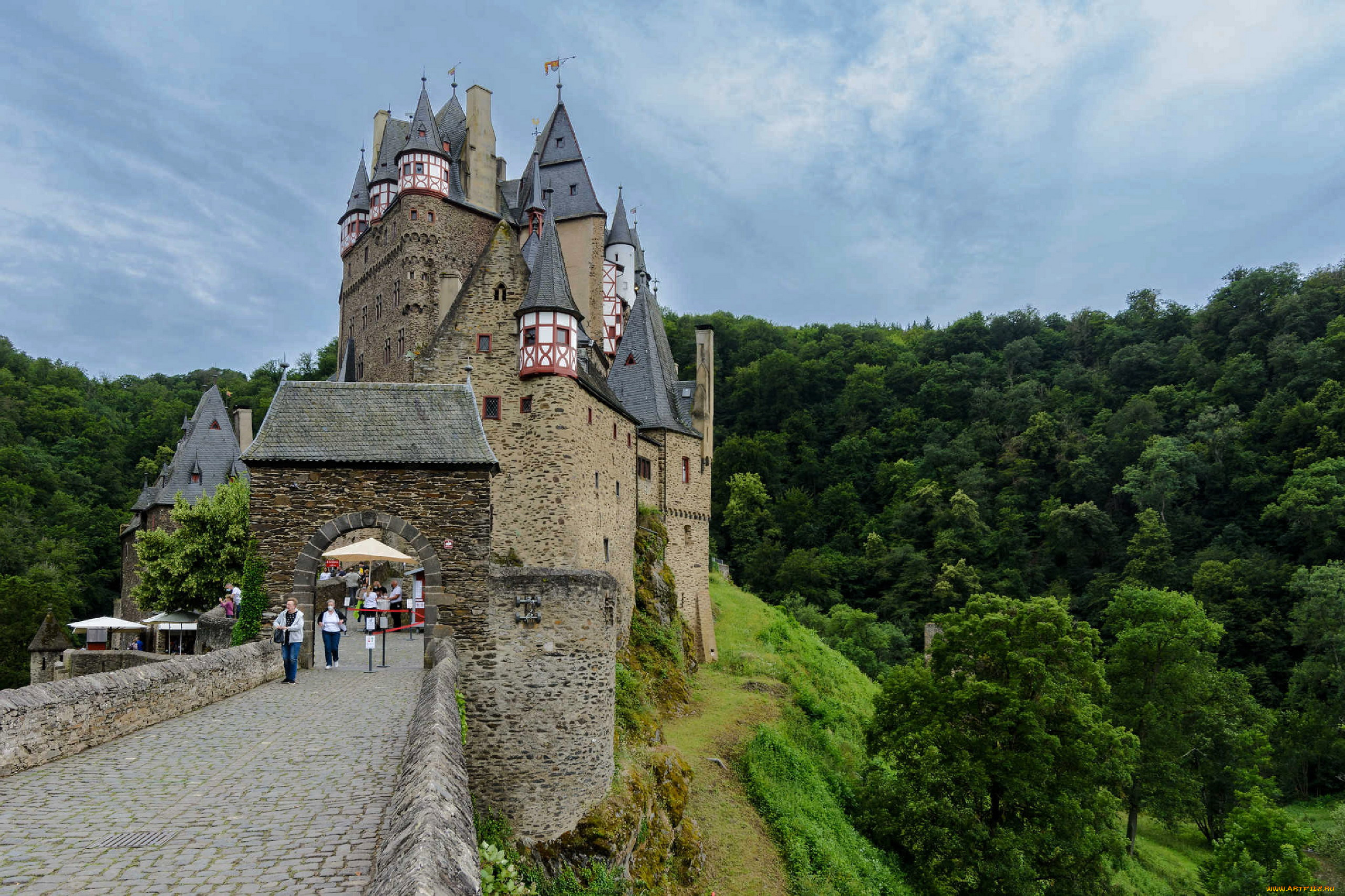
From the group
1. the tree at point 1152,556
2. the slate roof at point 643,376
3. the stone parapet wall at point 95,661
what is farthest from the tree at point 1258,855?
the stone parapet wall at point 95,661

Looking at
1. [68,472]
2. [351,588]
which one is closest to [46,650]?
[351,588]

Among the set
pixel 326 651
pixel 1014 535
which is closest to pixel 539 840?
pixel 326 651

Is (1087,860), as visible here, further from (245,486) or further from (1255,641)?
(1255,641)

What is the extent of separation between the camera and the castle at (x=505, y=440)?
15859 millimetres

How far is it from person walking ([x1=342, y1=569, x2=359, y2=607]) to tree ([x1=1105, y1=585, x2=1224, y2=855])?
27864 millimetres

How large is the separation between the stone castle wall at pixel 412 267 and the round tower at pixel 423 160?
1.61 ft

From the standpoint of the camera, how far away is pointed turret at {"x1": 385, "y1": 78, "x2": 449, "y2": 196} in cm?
4000

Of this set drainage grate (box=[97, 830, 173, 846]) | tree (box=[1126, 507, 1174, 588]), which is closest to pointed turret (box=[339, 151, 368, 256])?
drainage grate (box=[97, 830, 173, 846])

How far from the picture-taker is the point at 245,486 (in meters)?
29.6

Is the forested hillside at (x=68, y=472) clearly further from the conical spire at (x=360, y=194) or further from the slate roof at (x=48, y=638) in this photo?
the conical spire at (x=360, y=194)

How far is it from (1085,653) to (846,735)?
32.5 feet

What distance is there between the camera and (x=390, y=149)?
44.8 m

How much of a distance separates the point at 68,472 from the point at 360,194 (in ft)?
139

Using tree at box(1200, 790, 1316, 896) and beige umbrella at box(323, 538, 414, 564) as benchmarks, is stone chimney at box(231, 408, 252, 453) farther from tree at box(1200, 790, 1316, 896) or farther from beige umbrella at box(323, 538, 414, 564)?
tree at box(1200, 790, 1316, 896)
